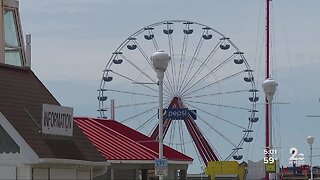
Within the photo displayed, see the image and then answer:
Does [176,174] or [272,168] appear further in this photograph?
[176,174]

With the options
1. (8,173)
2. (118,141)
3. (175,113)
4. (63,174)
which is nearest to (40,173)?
(8,173)

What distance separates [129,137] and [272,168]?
6.04 meters

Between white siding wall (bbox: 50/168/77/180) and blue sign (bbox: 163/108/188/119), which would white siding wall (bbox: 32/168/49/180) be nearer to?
white siding wall (bbox: 50/168/77/180)

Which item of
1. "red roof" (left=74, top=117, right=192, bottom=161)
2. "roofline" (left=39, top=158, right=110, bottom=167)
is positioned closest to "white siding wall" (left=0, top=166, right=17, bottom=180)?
"roofline" (left=39, top=158, right=110, bottom=167)

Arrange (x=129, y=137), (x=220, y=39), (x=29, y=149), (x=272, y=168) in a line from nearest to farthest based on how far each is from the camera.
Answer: (x=29, y=149) → (x=272, y=168) → (x=129, y=137) → (x=220, y=39)

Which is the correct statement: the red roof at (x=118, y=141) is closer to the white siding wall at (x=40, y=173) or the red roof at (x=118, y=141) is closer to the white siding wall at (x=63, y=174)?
the white siding wall at (x=63, y=174)

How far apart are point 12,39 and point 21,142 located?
5.39 meters

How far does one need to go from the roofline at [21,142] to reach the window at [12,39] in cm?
444

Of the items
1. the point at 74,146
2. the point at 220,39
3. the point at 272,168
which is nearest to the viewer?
the point at 74,146

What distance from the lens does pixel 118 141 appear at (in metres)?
32.1

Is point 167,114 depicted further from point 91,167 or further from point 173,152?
point 91,167

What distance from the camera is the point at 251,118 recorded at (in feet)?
208

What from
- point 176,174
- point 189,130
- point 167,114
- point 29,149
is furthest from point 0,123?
point 189,130

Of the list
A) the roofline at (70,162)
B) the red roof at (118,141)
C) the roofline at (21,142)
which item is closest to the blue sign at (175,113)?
the red roof at (118,141)
